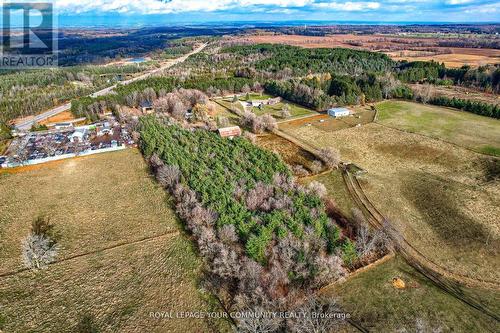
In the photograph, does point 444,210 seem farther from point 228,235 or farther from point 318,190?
point 228,235

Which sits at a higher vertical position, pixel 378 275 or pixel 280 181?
pixel 280 181

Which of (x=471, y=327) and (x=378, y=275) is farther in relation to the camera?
(x=378, y=275)

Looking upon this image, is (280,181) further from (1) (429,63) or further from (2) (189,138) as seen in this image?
(1) (429,63)

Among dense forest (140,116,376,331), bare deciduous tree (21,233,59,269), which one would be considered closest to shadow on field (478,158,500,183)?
dense forest (140,116,376,331)

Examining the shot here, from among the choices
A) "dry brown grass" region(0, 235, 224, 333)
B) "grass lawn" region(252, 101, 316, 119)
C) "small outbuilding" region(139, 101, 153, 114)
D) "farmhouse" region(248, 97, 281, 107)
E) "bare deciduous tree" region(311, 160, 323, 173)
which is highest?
"farmhouse" region(248, 97, 281, 107)

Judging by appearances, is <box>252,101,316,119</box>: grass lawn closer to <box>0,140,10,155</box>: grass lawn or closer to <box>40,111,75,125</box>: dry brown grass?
<box>40,111,75,125</box>: dry brown grass

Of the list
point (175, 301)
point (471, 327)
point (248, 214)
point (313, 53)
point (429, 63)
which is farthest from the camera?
point (313, 53)

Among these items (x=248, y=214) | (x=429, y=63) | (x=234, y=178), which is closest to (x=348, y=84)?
(x=429, y=63)
